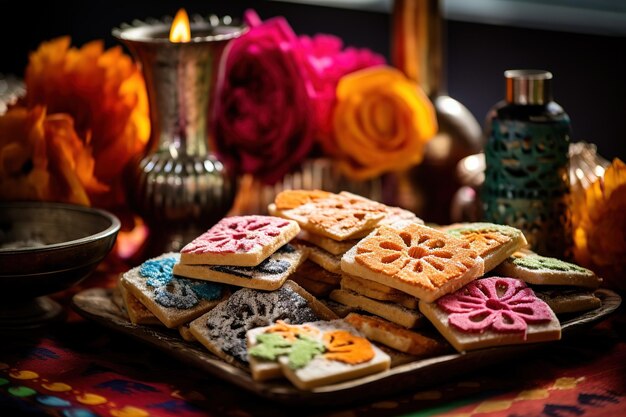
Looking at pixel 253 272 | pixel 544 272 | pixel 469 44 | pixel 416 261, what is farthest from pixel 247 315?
pixel 469 44

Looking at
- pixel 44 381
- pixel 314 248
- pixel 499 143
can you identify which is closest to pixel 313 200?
pixel 314 248

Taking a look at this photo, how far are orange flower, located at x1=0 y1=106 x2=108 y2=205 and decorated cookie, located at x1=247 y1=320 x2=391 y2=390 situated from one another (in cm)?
43

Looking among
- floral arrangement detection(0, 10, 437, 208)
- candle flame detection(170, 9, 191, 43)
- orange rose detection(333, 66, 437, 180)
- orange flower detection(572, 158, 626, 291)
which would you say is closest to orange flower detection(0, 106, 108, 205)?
floral arrangement detection(0, 10, 437, 208)

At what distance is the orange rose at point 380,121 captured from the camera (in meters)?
1.25

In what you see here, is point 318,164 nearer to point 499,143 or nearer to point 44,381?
point 499,143

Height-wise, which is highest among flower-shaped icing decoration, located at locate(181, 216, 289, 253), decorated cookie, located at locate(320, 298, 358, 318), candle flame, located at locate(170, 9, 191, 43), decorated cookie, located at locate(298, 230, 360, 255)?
candle flame, located at locate(170, 9, 191, 43)

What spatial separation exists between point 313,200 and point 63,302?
31 centimetres

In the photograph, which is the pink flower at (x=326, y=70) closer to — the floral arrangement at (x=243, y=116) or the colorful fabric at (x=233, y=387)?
the floral arrangement at (x=243, y=116)

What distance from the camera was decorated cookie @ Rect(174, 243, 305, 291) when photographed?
0.82m

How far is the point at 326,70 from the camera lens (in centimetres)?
128

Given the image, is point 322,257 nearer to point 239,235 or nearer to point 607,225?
point 239,235

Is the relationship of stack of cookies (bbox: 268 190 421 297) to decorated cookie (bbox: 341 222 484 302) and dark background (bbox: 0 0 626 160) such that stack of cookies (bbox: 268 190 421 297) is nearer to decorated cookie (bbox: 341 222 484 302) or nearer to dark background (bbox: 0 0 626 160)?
decorated cookie (bbox: 341 222 484 302)

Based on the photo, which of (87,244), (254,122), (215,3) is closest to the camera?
(87,244)

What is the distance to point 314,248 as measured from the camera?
0.90 metres
